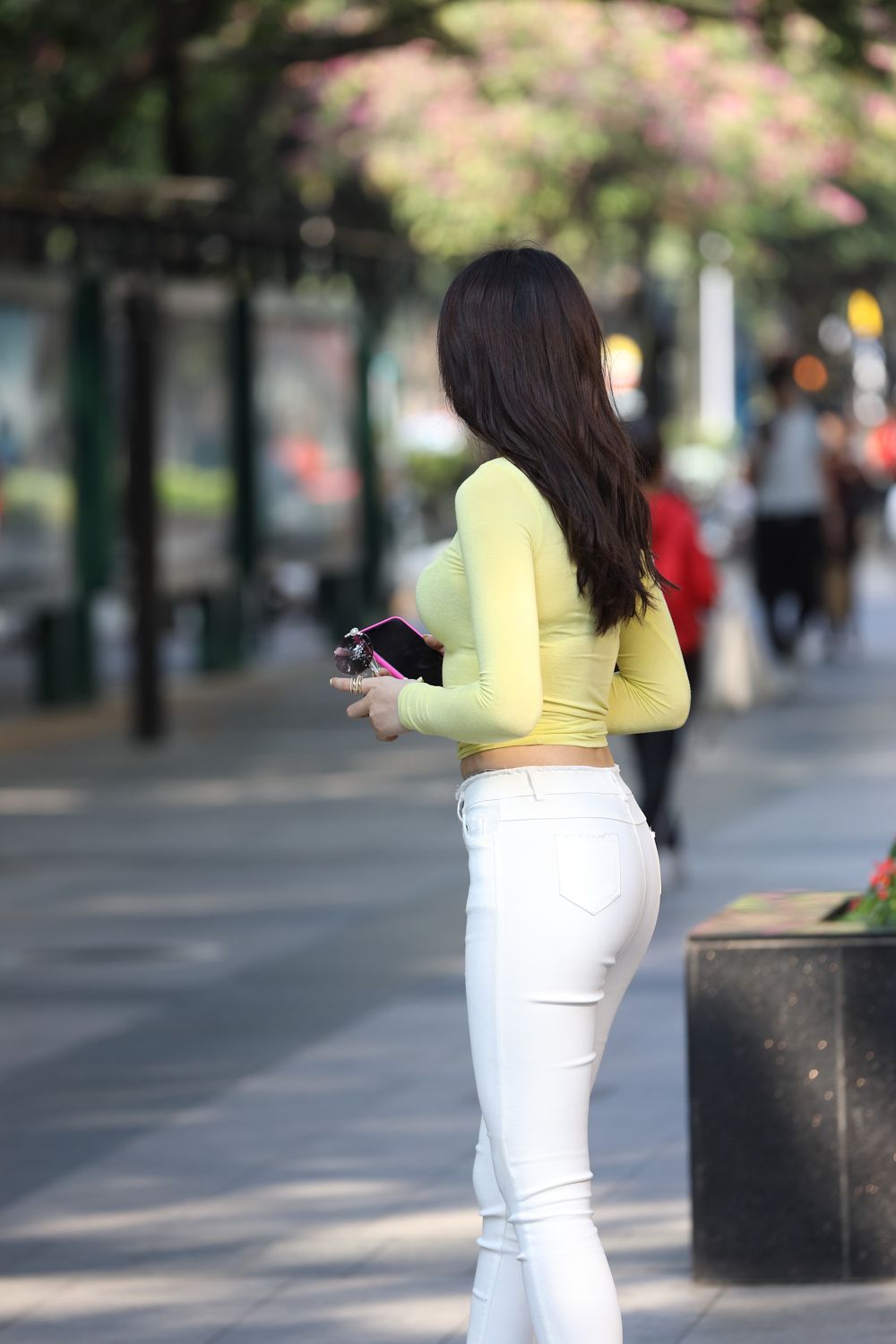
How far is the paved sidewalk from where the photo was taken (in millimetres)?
4895

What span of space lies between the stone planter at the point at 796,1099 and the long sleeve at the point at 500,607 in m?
1.44

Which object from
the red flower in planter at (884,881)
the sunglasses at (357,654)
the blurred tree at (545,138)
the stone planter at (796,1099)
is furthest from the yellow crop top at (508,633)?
the blurred tree at (545,138)

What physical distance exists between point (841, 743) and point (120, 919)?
5773mm

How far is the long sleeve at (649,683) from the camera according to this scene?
371 centimetres

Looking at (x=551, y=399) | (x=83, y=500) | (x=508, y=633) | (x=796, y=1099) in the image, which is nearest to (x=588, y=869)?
(x=508, y=633)

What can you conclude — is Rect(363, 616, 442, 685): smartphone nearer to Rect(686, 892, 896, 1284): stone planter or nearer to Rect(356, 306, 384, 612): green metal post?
Rect(686, 892, 896, 1284): stone planter

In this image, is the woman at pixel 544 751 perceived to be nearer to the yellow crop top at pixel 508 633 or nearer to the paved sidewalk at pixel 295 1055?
the yellow crop top at pixel 508 633

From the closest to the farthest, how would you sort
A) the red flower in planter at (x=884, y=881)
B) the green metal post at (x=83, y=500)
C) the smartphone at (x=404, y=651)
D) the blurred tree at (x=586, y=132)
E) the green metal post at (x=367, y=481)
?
the smartphone at (x=404, y=651)
the red flower in planter at (x=884, y=881)
the green metal post at (x=83, y=500)
the green metal post at (x=367, y=481)
the blurred tree at (x=586, y=132)

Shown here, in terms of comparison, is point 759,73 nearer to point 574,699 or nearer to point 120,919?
point 120,919

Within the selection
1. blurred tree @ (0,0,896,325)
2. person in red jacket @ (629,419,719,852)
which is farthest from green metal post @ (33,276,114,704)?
person in red jacket @ (629,419,719,852)

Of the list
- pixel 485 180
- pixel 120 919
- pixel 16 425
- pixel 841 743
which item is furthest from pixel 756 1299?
pixel 485 180

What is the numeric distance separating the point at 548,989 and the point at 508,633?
471 millimetres

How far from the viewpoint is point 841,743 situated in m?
14.0

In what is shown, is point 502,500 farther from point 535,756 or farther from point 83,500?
point 83,500
